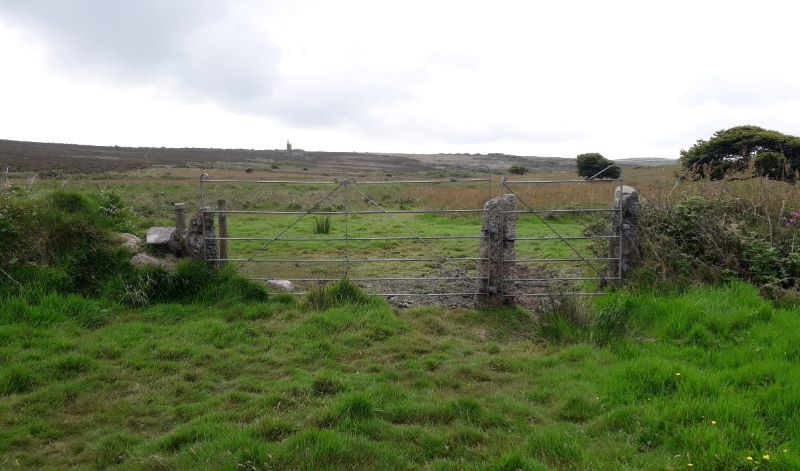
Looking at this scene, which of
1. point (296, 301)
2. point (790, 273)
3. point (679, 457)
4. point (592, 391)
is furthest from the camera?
point (296, 301)

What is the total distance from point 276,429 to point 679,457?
3015 mm

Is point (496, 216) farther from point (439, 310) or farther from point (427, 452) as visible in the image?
point (427, 452)

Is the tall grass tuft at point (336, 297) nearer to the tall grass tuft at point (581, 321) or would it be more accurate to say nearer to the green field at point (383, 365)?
the green field at point (383, 365)

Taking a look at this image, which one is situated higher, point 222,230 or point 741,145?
point 741,145

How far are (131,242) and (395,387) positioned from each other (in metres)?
5.96

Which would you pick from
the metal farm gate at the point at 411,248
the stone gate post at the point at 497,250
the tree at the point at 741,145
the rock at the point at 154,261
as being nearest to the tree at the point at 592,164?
the tree at the point at 741,145

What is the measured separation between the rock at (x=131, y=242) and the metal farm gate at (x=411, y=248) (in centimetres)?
125

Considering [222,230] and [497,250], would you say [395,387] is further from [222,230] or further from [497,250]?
[222,230]

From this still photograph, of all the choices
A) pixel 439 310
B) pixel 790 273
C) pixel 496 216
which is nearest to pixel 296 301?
pixel 439 310

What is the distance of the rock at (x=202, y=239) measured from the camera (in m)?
8.73

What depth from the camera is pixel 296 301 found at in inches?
327

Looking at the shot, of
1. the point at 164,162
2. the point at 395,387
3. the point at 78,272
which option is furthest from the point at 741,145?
the point at 164,162

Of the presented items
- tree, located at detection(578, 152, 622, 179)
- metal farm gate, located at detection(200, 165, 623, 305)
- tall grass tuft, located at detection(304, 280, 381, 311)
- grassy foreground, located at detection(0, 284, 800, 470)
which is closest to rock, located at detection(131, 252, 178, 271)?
metal farm gate, located at detection(200, 165, 623, 305)

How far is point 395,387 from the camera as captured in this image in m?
5.31
